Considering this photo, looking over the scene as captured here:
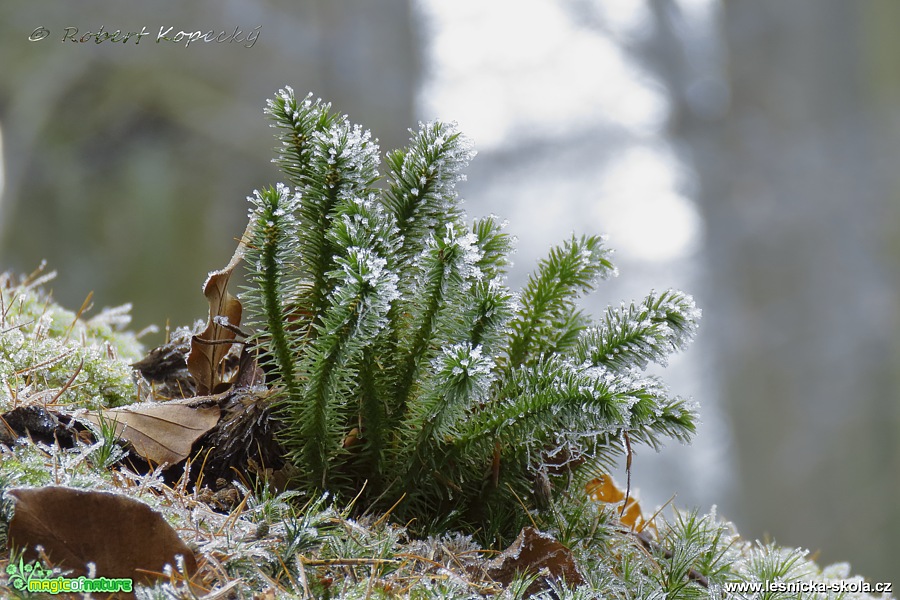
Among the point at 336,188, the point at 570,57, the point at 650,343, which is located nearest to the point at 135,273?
the point at 336,188

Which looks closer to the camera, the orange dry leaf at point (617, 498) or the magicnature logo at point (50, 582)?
the magicnature logo at point (50, 582)

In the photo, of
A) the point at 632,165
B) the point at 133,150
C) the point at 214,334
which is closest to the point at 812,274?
the point at 632,165

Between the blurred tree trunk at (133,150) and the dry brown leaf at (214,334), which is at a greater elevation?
the blurred tree trunk at (133,150)

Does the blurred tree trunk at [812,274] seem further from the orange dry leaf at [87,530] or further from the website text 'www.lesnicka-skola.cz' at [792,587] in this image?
the orange dry leaf at [87,530]

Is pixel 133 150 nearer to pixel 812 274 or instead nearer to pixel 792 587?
pixel 792 587

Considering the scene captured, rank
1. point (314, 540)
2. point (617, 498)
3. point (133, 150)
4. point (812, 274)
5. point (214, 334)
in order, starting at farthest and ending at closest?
point (812, 274) → point (133, 150) → point (617, 498) → point (214, 334) → point (314, 540)

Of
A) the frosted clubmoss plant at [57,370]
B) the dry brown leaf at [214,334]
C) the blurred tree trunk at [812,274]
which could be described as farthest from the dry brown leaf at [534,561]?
the blurred tree trunk at [812,274]

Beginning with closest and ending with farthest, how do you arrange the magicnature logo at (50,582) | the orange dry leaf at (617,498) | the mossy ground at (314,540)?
1. the magicnature logo at (50,582)
2. the mossy ground at (314,540)
3. the orange dry leaf at (617,498)
